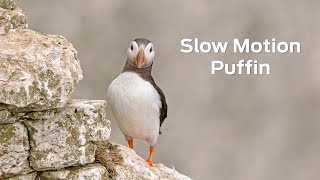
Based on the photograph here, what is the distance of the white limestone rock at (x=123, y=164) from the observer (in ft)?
20.8

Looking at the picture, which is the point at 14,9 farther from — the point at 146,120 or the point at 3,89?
the point at 146,120

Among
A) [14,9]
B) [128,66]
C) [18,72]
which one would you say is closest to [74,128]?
[18,72]

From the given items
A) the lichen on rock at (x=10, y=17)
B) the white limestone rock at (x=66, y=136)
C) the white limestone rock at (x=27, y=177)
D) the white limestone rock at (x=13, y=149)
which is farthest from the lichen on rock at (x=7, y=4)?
the white limestone rock at (x=27, y=177)

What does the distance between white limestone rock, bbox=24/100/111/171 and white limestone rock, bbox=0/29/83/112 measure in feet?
0.59

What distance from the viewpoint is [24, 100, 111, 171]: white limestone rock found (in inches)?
227

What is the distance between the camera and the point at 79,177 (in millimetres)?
5922

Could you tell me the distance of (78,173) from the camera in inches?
234

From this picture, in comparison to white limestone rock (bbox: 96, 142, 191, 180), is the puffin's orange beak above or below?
above

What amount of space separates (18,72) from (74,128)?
2.13 feet

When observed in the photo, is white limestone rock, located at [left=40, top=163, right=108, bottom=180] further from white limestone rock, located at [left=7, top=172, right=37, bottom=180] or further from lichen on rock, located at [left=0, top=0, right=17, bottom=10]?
lichen on rock, located at [left=0, top=0, right=17, bottom=10]

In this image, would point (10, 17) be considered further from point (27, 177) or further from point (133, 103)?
point (133, 103)

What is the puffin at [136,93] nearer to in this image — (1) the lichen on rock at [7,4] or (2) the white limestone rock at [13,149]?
(1) the lichen on rock at [7,4]

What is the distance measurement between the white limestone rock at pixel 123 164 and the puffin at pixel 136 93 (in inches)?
15.8

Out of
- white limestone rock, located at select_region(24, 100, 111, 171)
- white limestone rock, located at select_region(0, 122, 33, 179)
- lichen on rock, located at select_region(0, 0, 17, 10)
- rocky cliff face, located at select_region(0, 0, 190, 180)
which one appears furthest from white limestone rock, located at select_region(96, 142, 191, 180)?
lichen on rock, located at select_region(0, 0, 17, 10)
